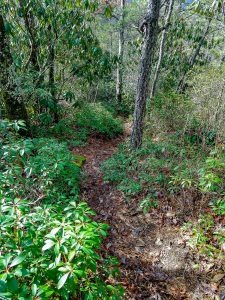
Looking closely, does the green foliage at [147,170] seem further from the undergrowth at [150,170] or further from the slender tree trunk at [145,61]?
the slender tree trunk at [145,61]

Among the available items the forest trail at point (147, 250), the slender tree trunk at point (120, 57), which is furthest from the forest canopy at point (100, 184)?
the slender tree trunk at point (120, 57)

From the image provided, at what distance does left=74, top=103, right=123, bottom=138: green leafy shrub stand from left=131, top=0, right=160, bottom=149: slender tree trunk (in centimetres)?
249

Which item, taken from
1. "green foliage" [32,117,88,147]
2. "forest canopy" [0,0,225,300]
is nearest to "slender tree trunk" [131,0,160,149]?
"forest canopy" [0,0,225,300]

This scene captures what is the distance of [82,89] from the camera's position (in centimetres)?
957

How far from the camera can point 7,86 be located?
191 inches

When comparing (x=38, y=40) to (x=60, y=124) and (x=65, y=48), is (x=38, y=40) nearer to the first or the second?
(x=65, y=48)

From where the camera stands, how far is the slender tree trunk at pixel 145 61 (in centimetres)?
422

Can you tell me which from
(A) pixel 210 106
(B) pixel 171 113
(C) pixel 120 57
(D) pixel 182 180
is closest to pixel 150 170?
(D) pixel 182 180

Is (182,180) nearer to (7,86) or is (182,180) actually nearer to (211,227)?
(211,227)

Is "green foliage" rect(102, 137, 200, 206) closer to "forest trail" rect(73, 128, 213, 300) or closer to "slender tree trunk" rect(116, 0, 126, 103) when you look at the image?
"forest trail" rect(73, 128, 213, 300)

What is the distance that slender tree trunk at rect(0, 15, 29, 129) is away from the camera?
4566 mm

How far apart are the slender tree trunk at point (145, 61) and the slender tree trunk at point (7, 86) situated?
284cm

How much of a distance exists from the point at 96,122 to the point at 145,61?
3.54 metres

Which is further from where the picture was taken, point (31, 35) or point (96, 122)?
point (96, 122)
